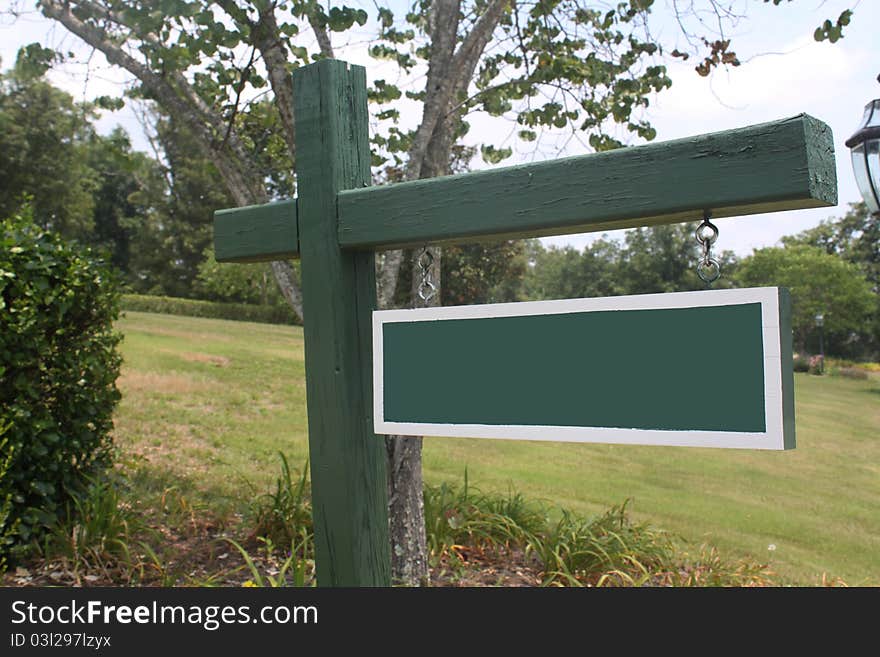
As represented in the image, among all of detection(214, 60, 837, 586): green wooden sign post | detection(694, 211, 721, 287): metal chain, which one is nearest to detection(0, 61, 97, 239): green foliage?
detection(214, 60, 837, 586): green wooden sign post

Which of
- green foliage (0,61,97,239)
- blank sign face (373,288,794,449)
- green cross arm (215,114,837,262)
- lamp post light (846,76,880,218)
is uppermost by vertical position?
green foliage (0,61,97,239)

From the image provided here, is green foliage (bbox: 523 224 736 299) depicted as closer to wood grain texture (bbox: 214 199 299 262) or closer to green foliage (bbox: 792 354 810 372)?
green foliage (bbox: 792 354 810 372)

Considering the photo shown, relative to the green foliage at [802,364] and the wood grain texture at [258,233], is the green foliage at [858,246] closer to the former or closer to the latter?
the green foliage at [802,364]

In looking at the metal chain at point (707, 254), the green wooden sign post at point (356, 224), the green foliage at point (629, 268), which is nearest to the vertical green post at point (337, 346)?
the green wooden sign post at point (356, 224)

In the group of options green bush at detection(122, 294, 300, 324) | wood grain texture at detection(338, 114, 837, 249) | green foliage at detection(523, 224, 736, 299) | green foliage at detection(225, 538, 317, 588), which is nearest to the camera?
wood grain texture at detection(338, 114, 837, 249)

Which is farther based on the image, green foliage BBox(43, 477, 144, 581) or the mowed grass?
the mowed grass

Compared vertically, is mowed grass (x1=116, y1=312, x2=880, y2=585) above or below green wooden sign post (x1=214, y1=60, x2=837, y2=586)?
below

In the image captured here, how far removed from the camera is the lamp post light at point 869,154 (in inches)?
157

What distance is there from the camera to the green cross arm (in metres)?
1.35

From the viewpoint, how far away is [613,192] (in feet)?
4.87

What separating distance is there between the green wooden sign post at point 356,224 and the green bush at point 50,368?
2.28 meters

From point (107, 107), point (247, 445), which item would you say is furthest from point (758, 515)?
point (107, 107)

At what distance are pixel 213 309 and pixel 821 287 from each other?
1793cm

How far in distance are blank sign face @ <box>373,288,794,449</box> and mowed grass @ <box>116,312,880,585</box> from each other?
10.9ft
